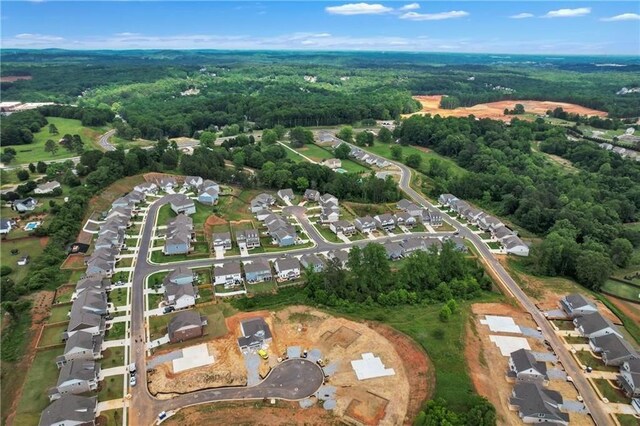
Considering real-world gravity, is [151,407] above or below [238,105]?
below

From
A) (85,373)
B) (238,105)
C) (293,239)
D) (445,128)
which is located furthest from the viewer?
(238,105)

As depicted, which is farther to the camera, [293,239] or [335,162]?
[335,162]

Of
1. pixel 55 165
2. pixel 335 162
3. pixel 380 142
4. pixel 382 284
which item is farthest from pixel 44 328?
pixel 380 142

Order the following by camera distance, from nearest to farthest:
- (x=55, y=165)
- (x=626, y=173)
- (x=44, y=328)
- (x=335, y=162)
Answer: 1. (x=44, y=328)
2. (x=55, y=165)
3. (x=626, y=173)
4. (x=335, y=162)

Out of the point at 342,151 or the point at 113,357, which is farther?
the point at 342,151

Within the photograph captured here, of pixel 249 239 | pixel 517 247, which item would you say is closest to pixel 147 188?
pixel 249 239

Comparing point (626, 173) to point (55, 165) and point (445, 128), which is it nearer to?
point (445, 128)

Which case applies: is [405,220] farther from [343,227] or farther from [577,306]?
[577,306]

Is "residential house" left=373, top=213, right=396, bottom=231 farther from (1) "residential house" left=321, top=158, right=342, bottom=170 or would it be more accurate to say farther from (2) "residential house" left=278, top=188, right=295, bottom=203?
(1) "residential house" left=321, top=158, right=342, bottom=170
